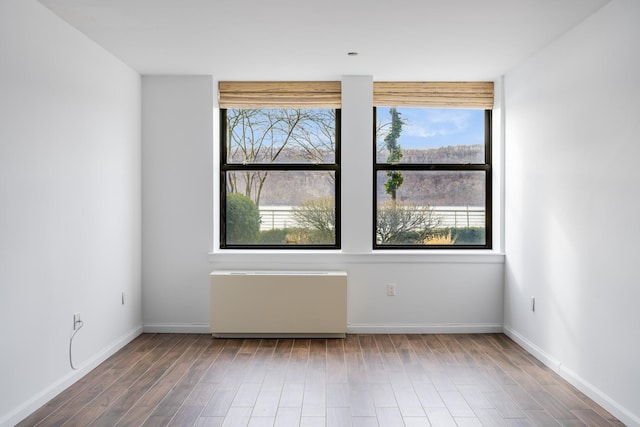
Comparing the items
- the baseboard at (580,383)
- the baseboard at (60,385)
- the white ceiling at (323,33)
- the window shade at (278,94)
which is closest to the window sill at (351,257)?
the baseboard at (580,383)

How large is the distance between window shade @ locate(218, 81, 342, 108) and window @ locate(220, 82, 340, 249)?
15 cm

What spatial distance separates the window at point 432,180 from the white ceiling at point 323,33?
515 mm

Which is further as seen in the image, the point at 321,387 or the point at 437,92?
the point at 437,92

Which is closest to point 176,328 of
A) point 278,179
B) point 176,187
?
point 176,187

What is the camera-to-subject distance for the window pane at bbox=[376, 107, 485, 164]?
4922 mm

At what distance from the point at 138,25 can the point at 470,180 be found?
11.0 feet

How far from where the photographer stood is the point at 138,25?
331cm

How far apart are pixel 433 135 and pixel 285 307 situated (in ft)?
7.46

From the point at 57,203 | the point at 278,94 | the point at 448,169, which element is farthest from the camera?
the point at 448,169

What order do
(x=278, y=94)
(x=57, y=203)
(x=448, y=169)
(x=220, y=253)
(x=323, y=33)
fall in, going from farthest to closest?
(x=448, y=169)
(x=278, y=94)
(x=220, y=253)
(x=323, y=33)
(x=57, y=203)

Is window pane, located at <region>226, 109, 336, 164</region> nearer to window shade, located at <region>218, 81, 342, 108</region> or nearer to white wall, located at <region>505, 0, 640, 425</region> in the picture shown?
window shade, located at <region>218, 81, 342, 108</region>

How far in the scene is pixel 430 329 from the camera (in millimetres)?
4645

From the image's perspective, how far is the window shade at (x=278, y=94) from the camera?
4.75 m

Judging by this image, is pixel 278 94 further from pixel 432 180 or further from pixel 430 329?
pixel 430 329
